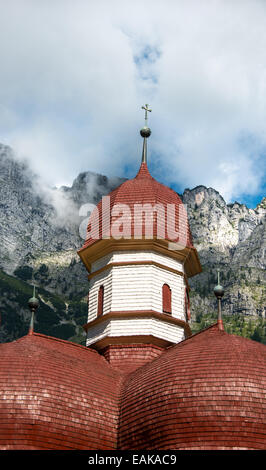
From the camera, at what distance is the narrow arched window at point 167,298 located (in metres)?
26.5

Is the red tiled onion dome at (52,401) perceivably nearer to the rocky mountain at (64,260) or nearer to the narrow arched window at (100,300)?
the narrow arched window at (100,300)

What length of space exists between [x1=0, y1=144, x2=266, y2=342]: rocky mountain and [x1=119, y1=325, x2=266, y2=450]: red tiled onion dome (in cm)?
12460

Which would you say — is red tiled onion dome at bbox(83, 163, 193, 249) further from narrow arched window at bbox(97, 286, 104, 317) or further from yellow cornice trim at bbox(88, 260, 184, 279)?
narrow arched window at bbox(97, 286, 104, 317)

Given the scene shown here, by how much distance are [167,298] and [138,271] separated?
1.53m

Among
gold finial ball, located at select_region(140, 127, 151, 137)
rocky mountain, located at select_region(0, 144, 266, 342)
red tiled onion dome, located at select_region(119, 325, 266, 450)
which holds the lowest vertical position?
red tiled onion dome, located at select_region(119, 325, 266, 450)

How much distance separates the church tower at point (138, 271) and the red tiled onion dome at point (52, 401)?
3892mm

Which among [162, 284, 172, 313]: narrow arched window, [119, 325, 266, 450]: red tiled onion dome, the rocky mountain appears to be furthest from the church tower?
the rocky mountain

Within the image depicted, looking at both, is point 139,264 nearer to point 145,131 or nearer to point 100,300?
point 100,300

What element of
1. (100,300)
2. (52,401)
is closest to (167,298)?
(100,300)

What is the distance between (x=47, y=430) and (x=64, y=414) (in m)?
0.77

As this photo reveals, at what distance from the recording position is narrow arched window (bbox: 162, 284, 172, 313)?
2653 cm

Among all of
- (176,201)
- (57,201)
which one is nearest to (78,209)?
(57,201)

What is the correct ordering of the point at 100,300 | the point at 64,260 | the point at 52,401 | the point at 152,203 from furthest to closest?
the point at 64,260
the point at 152,203
the point at 100,300
the point at 52,401

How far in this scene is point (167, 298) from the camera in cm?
2681
